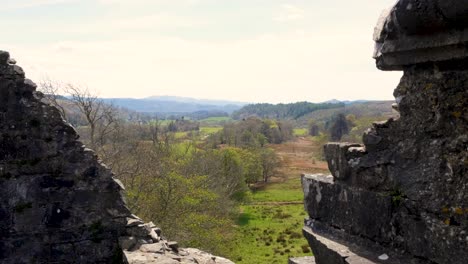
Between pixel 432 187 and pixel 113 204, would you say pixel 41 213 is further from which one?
pixel 432 187

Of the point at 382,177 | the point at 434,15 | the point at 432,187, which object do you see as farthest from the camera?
the point at 382,177

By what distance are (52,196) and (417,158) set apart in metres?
5.87

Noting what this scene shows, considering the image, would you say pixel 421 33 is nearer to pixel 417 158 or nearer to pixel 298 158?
pixel 417 158

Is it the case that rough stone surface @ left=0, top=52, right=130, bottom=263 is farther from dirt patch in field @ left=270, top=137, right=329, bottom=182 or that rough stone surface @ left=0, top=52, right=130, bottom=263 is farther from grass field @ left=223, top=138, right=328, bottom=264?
dirt patch in field @ left=270, top=137, right=329, bottom=182

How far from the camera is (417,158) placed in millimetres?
2273

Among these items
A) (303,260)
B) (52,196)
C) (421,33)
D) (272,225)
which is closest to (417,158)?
(421,33)

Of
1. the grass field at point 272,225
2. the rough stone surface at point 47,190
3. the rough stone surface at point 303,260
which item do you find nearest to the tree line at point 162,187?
the grass field at point 272,225

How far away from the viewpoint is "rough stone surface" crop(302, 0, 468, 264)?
80.3 inches

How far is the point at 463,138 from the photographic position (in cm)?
205

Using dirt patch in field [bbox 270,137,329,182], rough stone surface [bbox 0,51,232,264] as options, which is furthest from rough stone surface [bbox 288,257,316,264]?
dirt patch in field [bbox 270,137,329,182]

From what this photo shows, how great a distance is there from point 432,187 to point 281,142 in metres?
94.8

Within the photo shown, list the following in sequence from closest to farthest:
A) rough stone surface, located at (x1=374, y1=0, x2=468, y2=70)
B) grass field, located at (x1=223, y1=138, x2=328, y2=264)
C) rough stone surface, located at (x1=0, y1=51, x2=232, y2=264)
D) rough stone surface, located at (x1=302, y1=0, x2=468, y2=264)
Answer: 1. rough stone surface, located at (x1=374, y1=0, x2=468, y2=70)
2. rough stone surface, located at (x1=302, y1=0, x2=468, y2=264)
3. rough stone surface, located at (x1=0, y1=51, x2=232, y2=264)
4. grass field, located at (x1=223, y1=138, x2=328, y2=264)

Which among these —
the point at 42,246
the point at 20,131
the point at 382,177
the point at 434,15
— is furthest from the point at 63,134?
the point at 434,15

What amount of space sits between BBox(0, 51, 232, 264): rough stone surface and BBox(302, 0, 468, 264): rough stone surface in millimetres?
4507
